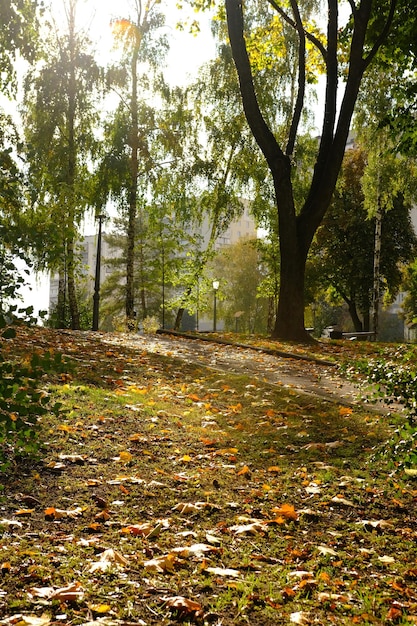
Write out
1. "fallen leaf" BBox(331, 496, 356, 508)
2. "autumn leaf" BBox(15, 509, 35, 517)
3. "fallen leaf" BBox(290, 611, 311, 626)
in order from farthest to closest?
"fallen leaf" BBox(331, 496, 356, 508)
"autumn leaf" BBox(15, 509, 35, 517)
"fallen leaf" BBox(290, 611, 311, 626)

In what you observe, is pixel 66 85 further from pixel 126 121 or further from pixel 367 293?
pixel 367 293

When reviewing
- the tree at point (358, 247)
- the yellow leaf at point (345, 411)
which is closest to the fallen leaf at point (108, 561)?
the yellow leaf at point (345, 411)

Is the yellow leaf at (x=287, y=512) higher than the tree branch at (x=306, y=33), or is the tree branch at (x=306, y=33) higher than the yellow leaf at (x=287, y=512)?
the tree branch at (x=306, y=33)

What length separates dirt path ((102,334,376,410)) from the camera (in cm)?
871

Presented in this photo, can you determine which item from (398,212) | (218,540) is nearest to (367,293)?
(398,212)

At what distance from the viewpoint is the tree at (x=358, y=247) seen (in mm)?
33469

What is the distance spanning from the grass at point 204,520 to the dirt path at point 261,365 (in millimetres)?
1451

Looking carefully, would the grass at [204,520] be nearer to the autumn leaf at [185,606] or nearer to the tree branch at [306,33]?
the autumn leaf at [185,606]

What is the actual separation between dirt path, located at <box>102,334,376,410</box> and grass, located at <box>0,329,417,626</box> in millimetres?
1451

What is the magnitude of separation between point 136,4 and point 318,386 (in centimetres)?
1873

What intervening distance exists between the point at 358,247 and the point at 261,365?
25.1 metres

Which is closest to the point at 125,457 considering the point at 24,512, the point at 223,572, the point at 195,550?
the point at 24,512

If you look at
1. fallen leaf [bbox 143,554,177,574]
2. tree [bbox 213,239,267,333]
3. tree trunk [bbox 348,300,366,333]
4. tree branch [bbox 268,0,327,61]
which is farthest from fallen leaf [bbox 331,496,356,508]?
tree [bbox 213,239,267,333]

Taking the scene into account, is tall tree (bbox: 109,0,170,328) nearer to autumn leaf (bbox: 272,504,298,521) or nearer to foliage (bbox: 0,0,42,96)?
foliage (bbox: 0,0,42,96)
